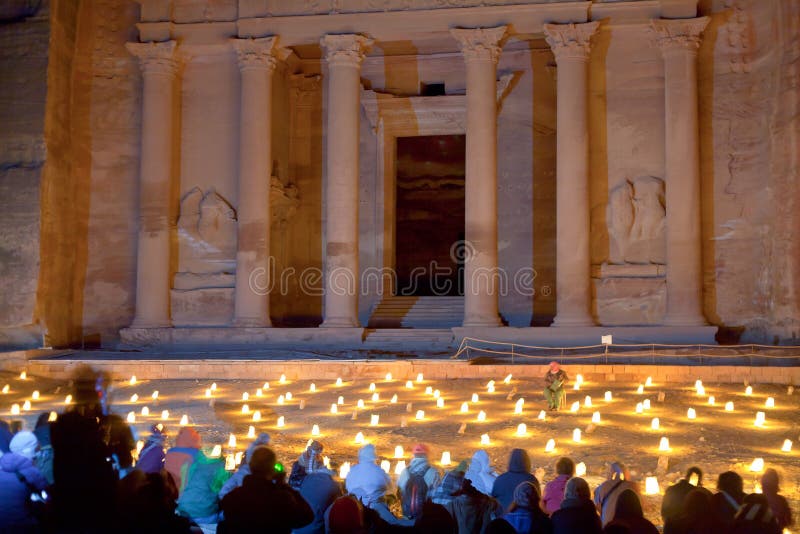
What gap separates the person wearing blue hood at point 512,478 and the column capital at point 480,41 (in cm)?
1612

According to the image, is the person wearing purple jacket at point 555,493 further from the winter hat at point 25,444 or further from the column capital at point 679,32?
the column capital at point 679,32

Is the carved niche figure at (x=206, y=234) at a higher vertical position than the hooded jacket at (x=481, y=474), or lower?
higher

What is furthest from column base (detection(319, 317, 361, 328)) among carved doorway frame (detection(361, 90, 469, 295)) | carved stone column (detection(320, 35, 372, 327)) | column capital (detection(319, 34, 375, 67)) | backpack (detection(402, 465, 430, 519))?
backpack (detection(402, 465, 430, 519))

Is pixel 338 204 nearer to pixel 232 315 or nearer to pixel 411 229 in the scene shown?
pixel 232 315

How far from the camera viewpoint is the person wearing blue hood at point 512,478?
6.10 m

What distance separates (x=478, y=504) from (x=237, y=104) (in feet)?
61.4

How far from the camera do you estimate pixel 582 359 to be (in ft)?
56.6

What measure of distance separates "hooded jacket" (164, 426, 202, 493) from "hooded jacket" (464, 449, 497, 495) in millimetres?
2456

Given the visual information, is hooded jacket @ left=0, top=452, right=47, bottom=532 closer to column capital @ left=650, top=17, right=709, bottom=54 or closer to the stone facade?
the stone facade

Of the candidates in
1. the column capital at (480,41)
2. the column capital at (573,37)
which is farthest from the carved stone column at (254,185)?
the column capital at (573,37)

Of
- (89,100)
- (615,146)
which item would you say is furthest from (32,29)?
(615,146)

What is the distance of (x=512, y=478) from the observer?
616 cm

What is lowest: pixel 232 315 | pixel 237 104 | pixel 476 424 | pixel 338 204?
pixel 476 424

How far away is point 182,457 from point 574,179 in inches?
608
